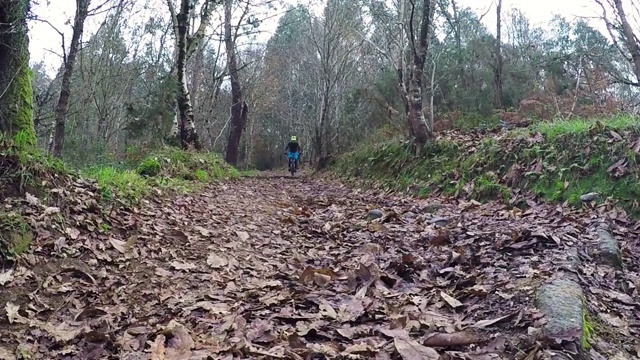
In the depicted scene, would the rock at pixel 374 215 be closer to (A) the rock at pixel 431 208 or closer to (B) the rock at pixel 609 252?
(A) the rock at pixel 431 208

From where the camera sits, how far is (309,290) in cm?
357

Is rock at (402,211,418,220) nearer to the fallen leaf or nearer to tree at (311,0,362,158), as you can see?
the fallen leaf

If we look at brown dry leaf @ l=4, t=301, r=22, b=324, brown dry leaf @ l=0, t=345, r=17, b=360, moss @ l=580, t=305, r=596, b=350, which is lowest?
brown dry leaf @ l=0, t=345, r=17, b=360

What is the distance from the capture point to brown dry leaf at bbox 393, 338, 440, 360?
234cm

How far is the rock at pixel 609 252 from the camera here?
3.79m

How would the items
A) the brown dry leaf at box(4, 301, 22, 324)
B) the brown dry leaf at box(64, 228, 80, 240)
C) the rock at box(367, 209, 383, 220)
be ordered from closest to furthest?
1. the brown dry leaf at box(4, 301, 22, 324)
2. the brown dry leaf at box(64, 228, 80, 240)
3. the rock at box(367, 209, 383, 220)

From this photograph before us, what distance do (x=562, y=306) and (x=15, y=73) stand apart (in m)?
5.92

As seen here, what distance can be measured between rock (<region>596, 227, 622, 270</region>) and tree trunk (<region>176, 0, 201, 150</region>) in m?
10.4

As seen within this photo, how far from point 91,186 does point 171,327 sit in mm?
2972

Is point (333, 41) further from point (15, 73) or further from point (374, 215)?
point (15, 73)

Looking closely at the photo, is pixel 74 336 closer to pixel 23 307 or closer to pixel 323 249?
pixel 23 307

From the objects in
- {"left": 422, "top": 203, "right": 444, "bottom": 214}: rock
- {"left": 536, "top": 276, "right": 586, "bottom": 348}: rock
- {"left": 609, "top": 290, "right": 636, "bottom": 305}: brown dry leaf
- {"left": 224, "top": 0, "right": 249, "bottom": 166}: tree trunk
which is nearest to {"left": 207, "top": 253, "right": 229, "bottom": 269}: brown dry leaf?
{"left": 536, "top": 276, "right": 586, "bottom": 348}: rock

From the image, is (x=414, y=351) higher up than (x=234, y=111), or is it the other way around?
(x=234, y=111)

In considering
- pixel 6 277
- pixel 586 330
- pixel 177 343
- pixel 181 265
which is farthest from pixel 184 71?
pixel 586 330
